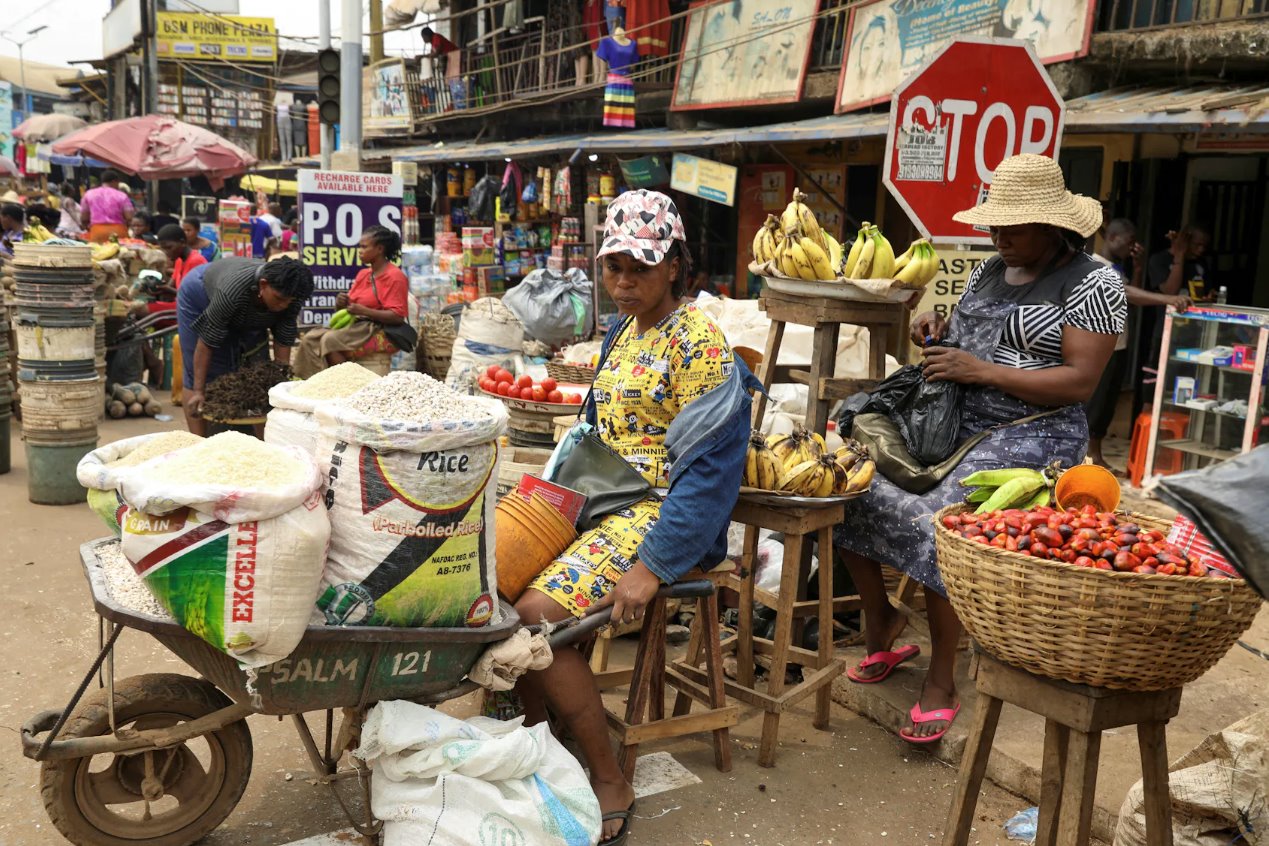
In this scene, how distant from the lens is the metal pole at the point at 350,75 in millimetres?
9750

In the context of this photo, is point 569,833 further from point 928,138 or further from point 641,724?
point 928,138

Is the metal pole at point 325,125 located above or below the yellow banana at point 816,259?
above

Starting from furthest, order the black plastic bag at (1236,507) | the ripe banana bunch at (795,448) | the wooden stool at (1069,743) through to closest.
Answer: the ripe banana bunch at (795,448) → the wooden stool at (1069,743) → the black plastic bag at (1236,507)

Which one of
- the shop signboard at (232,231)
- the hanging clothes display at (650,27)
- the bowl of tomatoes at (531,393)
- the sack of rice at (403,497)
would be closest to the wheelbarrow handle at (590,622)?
the sack of rice at (403,497)

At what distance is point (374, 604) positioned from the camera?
268 cm

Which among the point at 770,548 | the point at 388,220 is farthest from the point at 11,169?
the point at 770,548

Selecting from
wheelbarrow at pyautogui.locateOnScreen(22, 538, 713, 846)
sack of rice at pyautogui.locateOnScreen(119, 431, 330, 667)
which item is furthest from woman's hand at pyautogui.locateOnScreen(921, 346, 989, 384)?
sack of rice at pyautogui.locateOnScreen(119, 431, 330, 667)

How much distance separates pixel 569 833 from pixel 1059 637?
136 centimetres

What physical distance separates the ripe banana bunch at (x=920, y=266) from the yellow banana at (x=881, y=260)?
0.05m

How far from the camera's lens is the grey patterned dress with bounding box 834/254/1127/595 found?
3.55 m

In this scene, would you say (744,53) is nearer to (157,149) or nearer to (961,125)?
(961,125)

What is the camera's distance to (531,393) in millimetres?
6059

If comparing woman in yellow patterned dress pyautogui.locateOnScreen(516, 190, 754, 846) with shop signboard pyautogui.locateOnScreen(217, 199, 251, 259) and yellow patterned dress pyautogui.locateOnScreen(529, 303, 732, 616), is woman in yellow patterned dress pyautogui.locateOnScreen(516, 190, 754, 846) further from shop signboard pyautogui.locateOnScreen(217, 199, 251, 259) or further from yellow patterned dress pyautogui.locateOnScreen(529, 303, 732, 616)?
shop signboard pyautogui.locateOnScreen(217, 199, 251, 259)

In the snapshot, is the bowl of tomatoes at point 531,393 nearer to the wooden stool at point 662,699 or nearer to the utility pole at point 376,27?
the wooden stool at point 662,699
